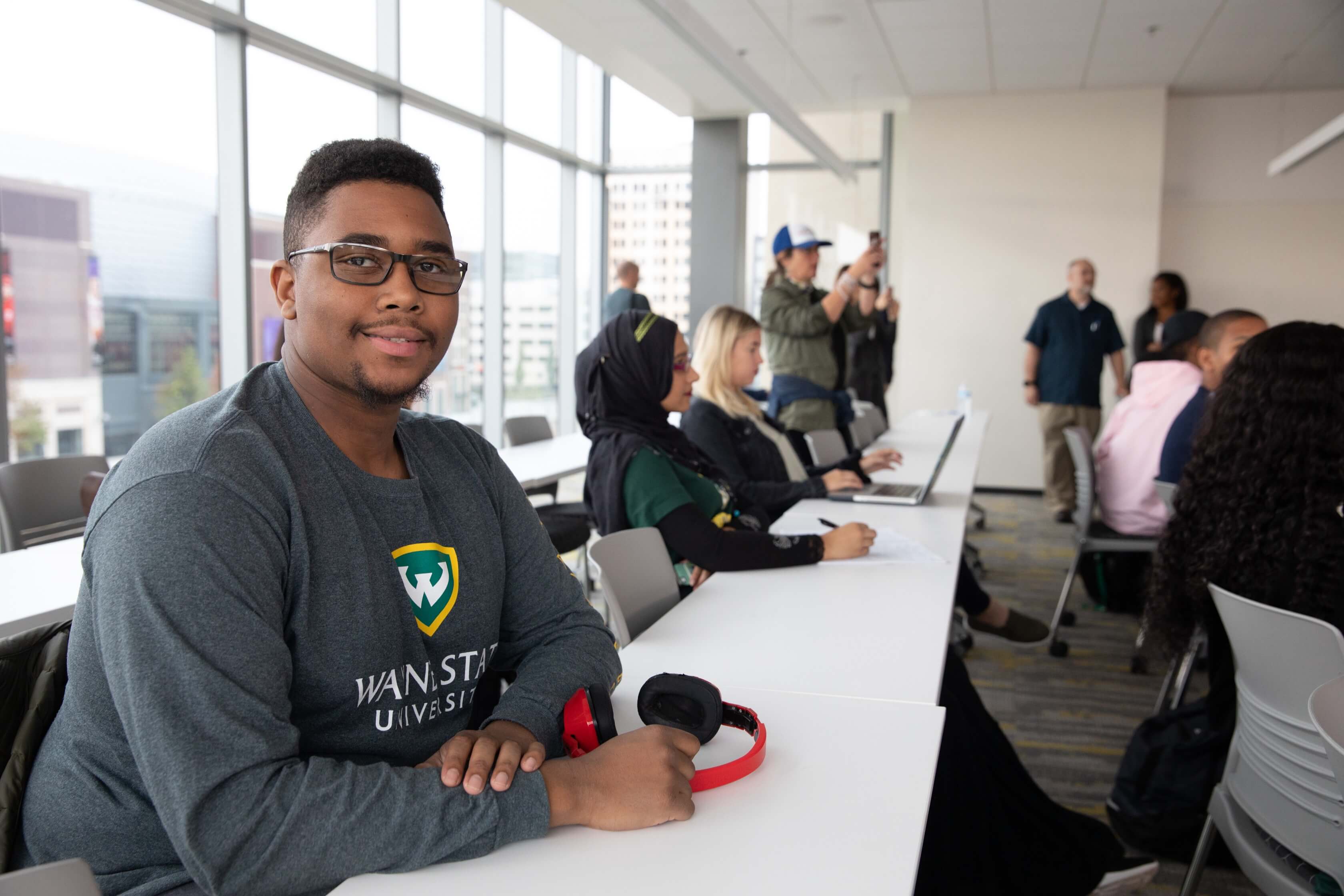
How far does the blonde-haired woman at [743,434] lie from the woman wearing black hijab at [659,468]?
15.9 inches

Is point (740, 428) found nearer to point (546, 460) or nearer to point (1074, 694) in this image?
point (546, 460)

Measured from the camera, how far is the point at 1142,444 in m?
3.68

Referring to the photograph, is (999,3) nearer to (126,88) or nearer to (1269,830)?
(126,88)

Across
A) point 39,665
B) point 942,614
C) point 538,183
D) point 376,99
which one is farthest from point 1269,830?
point 538,183

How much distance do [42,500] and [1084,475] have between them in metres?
3.51

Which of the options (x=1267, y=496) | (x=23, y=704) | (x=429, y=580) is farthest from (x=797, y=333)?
(x=23, y=704)

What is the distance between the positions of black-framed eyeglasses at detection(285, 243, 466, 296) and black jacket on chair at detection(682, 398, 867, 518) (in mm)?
1720

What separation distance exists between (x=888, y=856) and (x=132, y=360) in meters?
4.04

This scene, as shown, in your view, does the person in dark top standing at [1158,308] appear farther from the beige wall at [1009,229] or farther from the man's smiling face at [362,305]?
the man's smiling face at [362,305]

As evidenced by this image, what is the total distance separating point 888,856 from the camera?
0.96 m

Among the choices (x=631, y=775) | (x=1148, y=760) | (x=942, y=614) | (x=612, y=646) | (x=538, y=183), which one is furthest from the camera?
(x=538, y=183)

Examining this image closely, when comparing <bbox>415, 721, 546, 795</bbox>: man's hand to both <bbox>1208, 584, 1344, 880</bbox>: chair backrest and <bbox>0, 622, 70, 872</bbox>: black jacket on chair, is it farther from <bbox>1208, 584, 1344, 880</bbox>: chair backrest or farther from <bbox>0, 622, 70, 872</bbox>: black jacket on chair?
<bbox>1208, 584, 1344, 880</bbox>: chair backrest

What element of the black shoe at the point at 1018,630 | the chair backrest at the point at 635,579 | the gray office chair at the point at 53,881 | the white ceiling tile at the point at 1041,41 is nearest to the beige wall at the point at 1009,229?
the white ceiling tile at the point at 1041,41

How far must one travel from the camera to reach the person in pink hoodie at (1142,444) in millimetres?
3611
